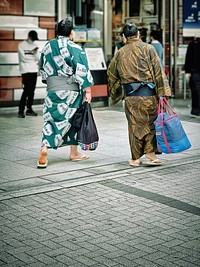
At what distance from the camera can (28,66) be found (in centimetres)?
1314

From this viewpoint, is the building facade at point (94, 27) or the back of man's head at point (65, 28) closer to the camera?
the back of man's head at point (65, 28)

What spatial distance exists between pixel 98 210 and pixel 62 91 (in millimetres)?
2333

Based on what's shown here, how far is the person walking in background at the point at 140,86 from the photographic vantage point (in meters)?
8.11

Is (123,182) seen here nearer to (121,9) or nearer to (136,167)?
(136,167)

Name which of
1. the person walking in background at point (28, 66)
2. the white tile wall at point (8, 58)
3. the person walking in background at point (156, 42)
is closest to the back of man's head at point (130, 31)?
the person walking in background at point (28, 66)

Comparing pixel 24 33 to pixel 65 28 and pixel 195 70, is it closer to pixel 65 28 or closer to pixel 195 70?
pixel 195 70

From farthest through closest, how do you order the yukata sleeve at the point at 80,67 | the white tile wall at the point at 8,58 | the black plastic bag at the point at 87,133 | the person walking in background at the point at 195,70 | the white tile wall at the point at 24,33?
the white tile wall at the point at 24,33, the white tile wall at the point at 8,58, the person walking in background at the point at 195,70, the black plastic bag at the point at 87,133, the yukata sleeve at the point at 80,67

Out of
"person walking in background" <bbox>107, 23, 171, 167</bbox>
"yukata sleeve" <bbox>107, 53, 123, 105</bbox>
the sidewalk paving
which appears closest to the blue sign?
the sidewalk paving

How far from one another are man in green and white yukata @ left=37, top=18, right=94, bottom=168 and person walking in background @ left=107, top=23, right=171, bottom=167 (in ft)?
1.53

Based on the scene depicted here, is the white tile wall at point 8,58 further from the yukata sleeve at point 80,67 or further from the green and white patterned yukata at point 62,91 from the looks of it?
the yukata sleeve at point 80,67

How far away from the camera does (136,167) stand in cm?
834

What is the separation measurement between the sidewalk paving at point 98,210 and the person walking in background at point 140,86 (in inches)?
13.3

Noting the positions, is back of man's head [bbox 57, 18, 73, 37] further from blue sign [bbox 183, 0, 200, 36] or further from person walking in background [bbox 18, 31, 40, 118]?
blue sign [bbox 183, 0, 200, 36]

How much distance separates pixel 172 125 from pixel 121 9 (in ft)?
33.2
